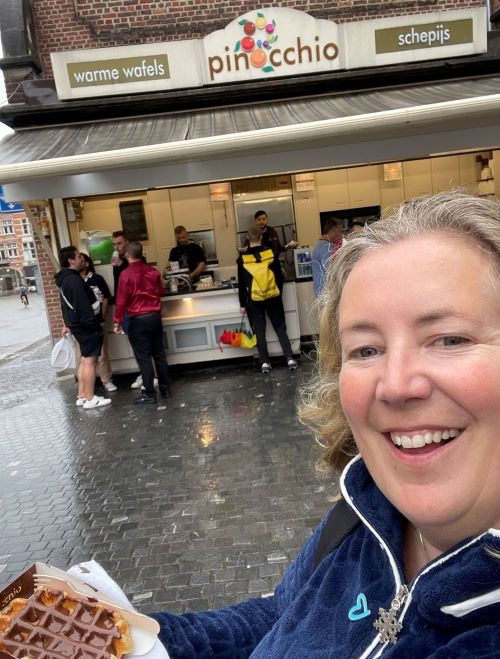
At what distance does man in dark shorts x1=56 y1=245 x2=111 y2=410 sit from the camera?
6.92 metres

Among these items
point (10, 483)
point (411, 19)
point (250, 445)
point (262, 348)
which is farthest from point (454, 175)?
point (10, 483)

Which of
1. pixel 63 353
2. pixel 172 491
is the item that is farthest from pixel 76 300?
pixel 172 491

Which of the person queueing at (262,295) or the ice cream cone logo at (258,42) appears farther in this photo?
the ice cream cone logo at (258,42)

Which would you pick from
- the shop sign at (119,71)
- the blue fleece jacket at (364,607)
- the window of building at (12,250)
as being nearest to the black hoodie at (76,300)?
the shop sign at (119,71)

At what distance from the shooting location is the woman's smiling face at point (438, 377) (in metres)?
0.93

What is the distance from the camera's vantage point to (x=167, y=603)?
3246 millimetres

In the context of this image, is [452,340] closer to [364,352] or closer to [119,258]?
[364,352]

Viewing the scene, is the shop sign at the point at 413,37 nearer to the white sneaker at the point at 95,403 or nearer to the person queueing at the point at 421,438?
the white sneaker at the point at 95,403

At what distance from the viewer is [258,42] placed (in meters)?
7.78

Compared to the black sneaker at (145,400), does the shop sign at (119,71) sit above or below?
above

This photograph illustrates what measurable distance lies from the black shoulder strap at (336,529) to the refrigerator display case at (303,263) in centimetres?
767

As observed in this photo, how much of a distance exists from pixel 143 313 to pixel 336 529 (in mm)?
6032

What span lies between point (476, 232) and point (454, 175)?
40.7 feet

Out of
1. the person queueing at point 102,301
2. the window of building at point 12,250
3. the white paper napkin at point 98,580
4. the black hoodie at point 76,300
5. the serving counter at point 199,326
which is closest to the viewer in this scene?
the white paper napkin at point 98,580
